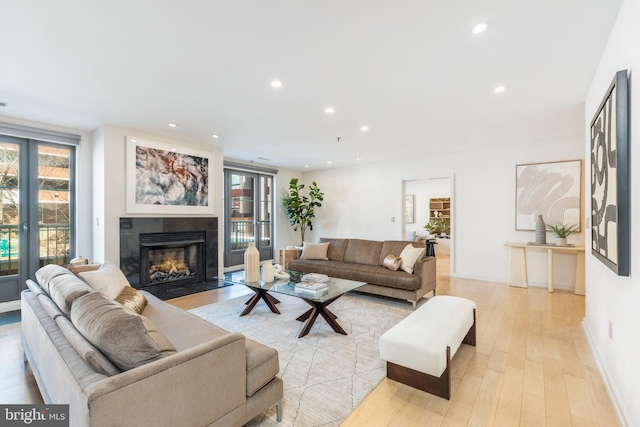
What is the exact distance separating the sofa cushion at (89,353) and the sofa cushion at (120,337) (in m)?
0.02

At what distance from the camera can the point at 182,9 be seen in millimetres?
1770

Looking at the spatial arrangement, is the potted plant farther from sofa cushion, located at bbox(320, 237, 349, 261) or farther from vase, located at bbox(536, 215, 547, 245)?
sofa cushion, located at bbox(320, 237, 349, 261)

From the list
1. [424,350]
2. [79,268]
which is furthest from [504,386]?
[79,268]

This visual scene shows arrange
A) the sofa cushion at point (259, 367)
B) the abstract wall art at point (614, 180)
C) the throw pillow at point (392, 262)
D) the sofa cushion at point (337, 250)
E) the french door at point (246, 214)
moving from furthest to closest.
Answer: the french door at point (246, 214) → the sofa cushion at point (337, 250) → the throw pillow at point (392, 262) → the abstract wall art at point (614, 180) → the sofa cushion at point (259, 367)

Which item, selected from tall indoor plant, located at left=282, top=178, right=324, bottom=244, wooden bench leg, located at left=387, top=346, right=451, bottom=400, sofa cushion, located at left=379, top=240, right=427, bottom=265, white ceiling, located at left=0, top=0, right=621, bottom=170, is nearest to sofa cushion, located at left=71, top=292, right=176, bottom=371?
wooden bench leg, located at left=387, top=346, right=451, bottom=400

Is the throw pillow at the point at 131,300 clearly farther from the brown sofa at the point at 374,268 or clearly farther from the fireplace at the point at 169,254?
the brown sofa at the point at 374,268

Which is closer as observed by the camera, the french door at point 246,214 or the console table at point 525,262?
the console table at point 525,262

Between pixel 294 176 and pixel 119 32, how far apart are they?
5.98 meters

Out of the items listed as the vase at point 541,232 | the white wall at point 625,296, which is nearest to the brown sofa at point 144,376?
the white wall at point 625,296

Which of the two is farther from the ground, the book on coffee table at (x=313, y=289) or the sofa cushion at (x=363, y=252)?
the sofa cushion at (x=363, y=252)

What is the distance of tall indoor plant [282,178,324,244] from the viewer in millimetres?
7285

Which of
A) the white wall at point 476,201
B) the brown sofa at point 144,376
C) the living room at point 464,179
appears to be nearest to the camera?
the brown sofa at point 144,376

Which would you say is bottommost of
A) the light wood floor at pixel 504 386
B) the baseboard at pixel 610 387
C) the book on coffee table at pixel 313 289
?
the light wood floor at pixel 504 386

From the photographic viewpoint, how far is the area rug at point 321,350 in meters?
1.83
